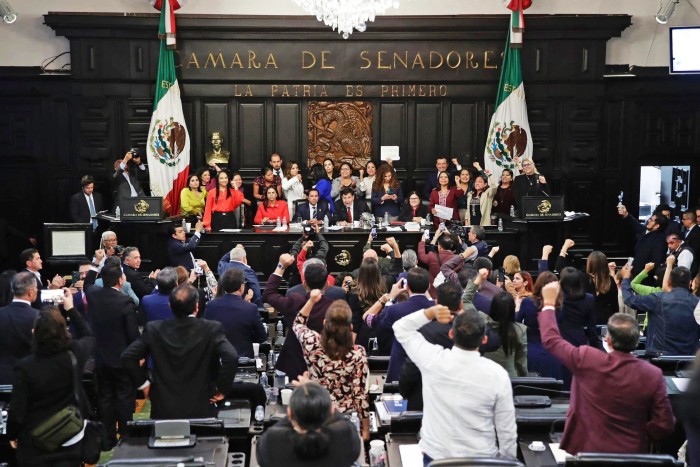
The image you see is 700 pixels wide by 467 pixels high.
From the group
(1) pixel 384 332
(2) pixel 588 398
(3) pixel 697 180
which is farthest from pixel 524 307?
(3) pixel 697 180

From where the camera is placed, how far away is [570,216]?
12.6 meters

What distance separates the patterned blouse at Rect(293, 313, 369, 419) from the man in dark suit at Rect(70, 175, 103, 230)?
821cm

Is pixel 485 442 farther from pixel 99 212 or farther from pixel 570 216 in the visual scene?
pixel 99 212

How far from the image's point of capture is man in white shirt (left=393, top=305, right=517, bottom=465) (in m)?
4.13

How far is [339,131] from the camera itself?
574 inches

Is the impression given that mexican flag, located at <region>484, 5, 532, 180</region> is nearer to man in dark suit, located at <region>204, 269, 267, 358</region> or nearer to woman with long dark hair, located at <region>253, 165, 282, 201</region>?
woman with long dark hair, located at <region>253, 165, 282, 201</region>

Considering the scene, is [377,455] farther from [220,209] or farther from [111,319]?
[220,209]

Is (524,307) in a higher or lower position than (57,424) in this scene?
higher

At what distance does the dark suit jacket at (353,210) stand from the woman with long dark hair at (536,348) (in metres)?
6.40

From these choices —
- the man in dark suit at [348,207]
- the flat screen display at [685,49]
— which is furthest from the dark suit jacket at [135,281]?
the flat screen display at [685,49]

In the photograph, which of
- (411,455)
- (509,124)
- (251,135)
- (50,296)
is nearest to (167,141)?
(251,135)

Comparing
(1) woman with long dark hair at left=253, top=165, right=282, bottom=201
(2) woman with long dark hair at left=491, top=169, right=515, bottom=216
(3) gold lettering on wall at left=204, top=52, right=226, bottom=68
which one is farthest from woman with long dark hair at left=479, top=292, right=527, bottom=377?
(3) gold lettering on wall at left=204, top=52, right=226, bottom=68

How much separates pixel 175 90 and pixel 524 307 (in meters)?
8.78

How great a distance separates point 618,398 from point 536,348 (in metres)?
2.07
